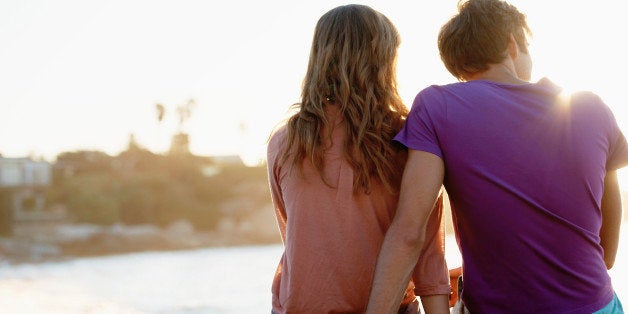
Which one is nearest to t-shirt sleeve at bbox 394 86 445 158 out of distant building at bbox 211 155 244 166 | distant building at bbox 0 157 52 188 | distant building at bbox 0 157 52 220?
distant building at bbox 0 157 52 220

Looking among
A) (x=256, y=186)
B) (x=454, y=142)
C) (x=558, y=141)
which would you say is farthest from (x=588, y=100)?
(x=256, y=186)

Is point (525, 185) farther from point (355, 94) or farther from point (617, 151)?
point (355, 94)

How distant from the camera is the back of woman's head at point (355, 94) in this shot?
1.43 m

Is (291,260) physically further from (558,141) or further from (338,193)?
(558,141)

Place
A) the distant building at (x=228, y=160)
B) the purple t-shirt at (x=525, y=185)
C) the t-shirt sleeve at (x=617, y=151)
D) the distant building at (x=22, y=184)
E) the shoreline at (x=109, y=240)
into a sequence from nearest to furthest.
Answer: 1. the purple t-shirt at (x=525, y=185)
2. the t-shirt sleeve at (x=617, y=151)
3. the distant building at (x=22, y=184)
4. the shoreline at (x=109, y=240)
5. the distant building at (x=228, y=160)

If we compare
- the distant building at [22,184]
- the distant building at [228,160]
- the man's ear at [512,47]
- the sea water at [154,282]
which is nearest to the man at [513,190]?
the man's ear at [512,47]

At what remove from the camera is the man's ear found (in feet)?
4.47

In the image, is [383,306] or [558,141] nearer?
[558,141]

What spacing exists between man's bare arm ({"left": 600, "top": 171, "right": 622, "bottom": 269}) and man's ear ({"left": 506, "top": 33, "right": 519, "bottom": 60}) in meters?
0.27

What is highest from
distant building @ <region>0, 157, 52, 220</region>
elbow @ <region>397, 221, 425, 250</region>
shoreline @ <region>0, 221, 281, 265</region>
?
elbow @ <region>397, 221, 425, 250</region>

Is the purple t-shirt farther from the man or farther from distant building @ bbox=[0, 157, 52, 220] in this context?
distant building @ bbox=[0, 157, 52, 220]

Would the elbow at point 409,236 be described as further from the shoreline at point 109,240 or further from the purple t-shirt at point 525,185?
the shoreline at point 109,240

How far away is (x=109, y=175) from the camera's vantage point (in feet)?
104

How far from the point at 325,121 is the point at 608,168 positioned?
52cm
